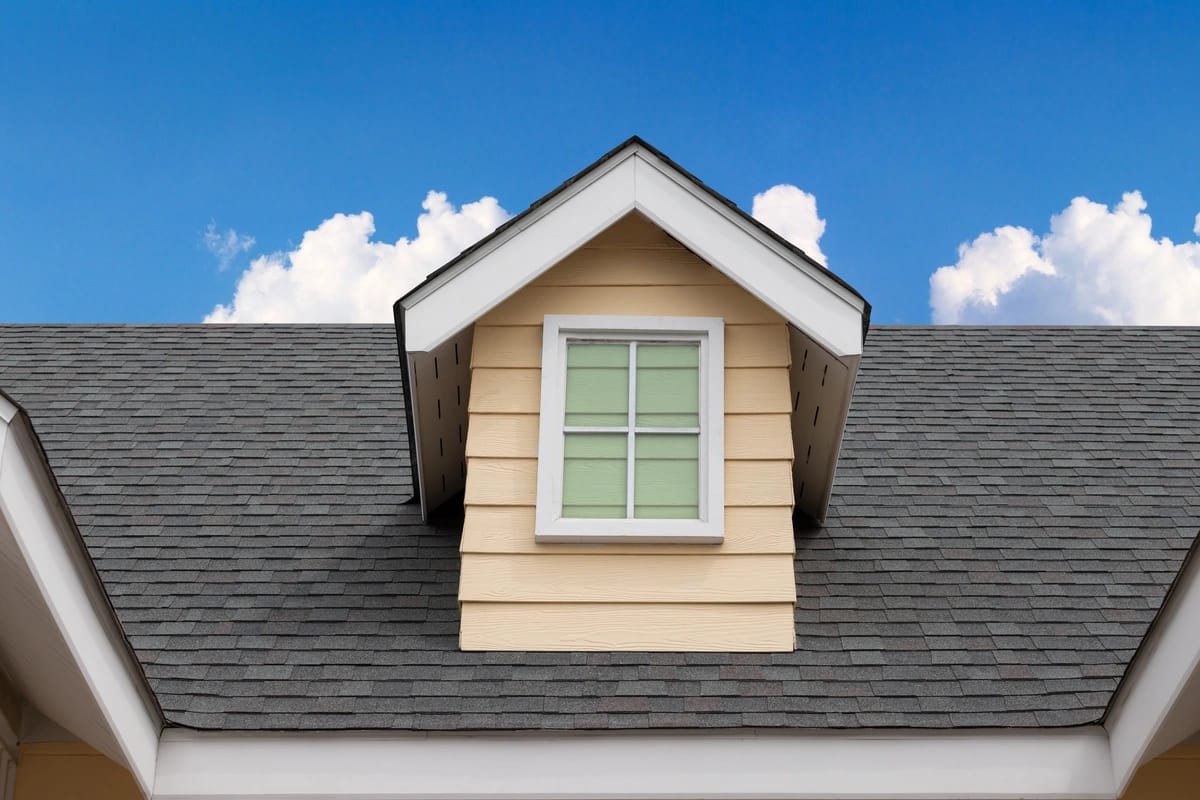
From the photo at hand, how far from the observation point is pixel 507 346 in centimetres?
505

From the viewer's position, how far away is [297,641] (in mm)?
4738

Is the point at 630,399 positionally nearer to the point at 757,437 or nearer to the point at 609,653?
the point at 757,437

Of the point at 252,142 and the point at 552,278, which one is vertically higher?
the point at 252,142

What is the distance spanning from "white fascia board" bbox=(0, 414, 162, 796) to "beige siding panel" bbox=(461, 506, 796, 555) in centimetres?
137

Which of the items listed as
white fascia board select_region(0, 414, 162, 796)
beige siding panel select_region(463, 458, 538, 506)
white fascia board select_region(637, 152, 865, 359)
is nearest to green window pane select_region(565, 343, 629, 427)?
beige siding panel select_region(463, 458, 538, 506)

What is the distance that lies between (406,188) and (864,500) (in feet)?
25.4

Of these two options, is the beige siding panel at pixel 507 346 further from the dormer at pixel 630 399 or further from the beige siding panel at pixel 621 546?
the beige siding panel at pixel 621 546

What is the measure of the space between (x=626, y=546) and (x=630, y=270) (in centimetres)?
124

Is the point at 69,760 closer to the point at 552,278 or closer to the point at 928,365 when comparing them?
the point at 552,278

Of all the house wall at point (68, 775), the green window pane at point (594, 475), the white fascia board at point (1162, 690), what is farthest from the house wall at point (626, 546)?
the house wall at point (68, 775)

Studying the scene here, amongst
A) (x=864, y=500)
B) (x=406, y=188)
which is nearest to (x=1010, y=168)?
(x=406, y=188)

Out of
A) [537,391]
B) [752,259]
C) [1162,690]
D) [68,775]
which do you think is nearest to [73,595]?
[68,775]

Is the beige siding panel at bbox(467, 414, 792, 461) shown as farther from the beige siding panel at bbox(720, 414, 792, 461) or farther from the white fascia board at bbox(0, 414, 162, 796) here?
the white fascia board at bbox(0, 414, 162, 796)

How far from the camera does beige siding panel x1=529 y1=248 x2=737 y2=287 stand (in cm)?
515
